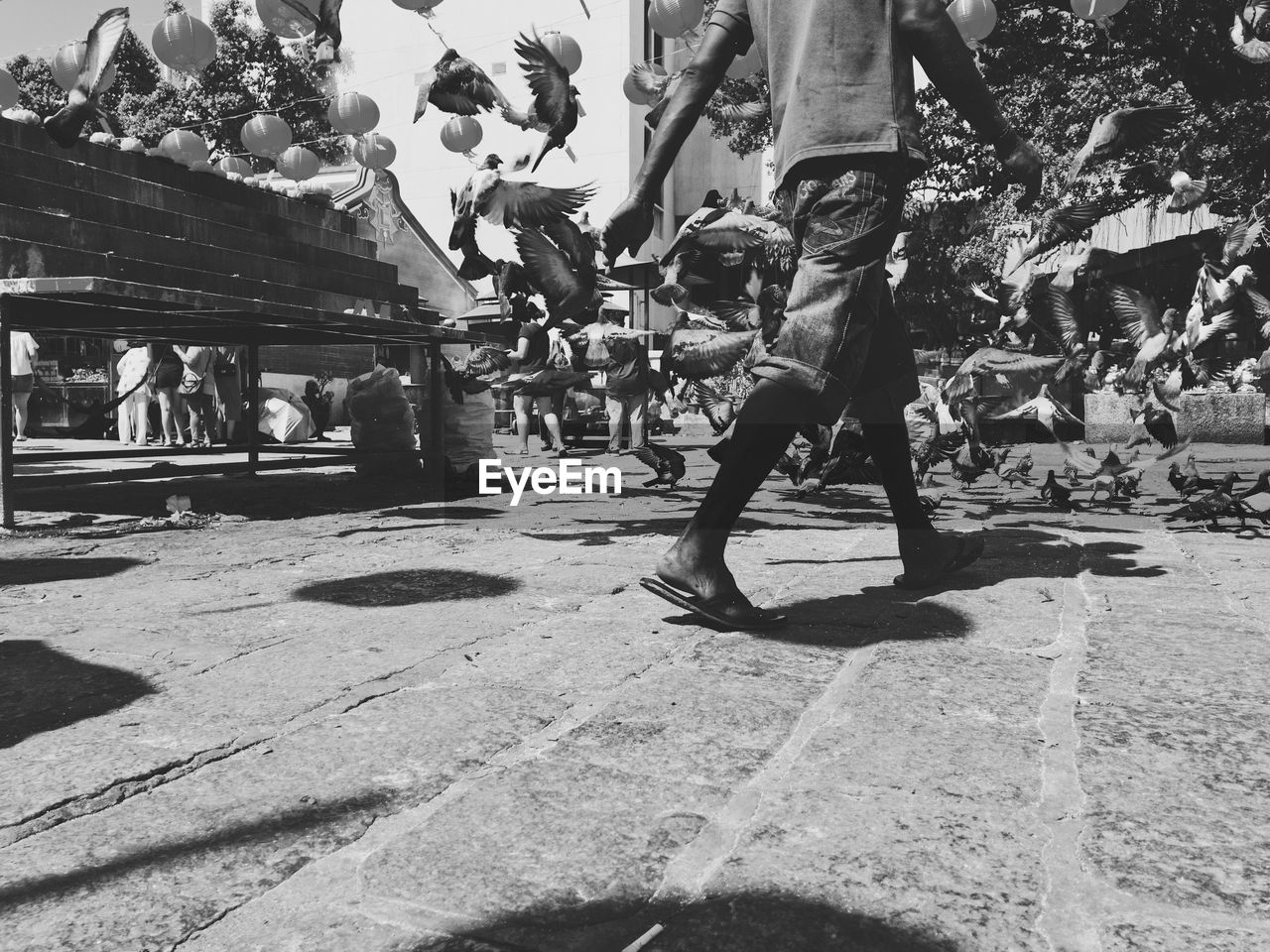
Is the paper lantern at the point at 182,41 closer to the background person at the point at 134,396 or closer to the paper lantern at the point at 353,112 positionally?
the paper lantern at the point at 353,112

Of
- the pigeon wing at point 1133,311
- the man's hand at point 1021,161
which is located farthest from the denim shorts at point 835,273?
the pigeon wing at point 1133,311

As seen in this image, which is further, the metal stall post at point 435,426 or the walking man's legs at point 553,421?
the walking man's legs at point 553,421

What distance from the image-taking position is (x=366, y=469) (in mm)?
7699

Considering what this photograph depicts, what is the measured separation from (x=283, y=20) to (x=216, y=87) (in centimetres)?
2353

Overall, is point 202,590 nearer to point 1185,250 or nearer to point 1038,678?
point 1038,678

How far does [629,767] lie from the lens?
159cm

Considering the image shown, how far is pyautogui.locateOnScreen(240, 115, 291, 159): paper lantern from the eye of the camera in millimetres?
11039

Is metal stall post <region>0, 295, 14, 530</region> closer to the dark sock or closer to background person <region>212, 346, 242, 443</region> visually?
the dark sock

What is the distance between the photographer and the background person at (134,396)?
527 inches

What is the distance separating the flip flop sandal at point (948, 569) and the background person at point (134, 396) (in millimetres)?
11873

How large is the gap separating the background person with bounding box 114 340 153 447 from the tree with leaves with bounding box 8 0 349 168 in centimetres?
1414

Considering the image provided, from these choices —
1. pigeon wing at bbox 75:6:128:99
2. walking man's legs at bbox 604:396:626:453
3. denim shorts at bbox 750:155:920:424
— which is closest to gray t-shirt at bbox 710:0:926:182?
denim shorts at bbox 750:155:920:424

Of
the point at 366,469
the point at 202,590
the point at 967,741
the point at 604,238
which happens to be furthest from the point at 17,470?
the point at 967,741

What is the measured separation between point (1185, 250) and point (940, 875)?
47.8 feet
